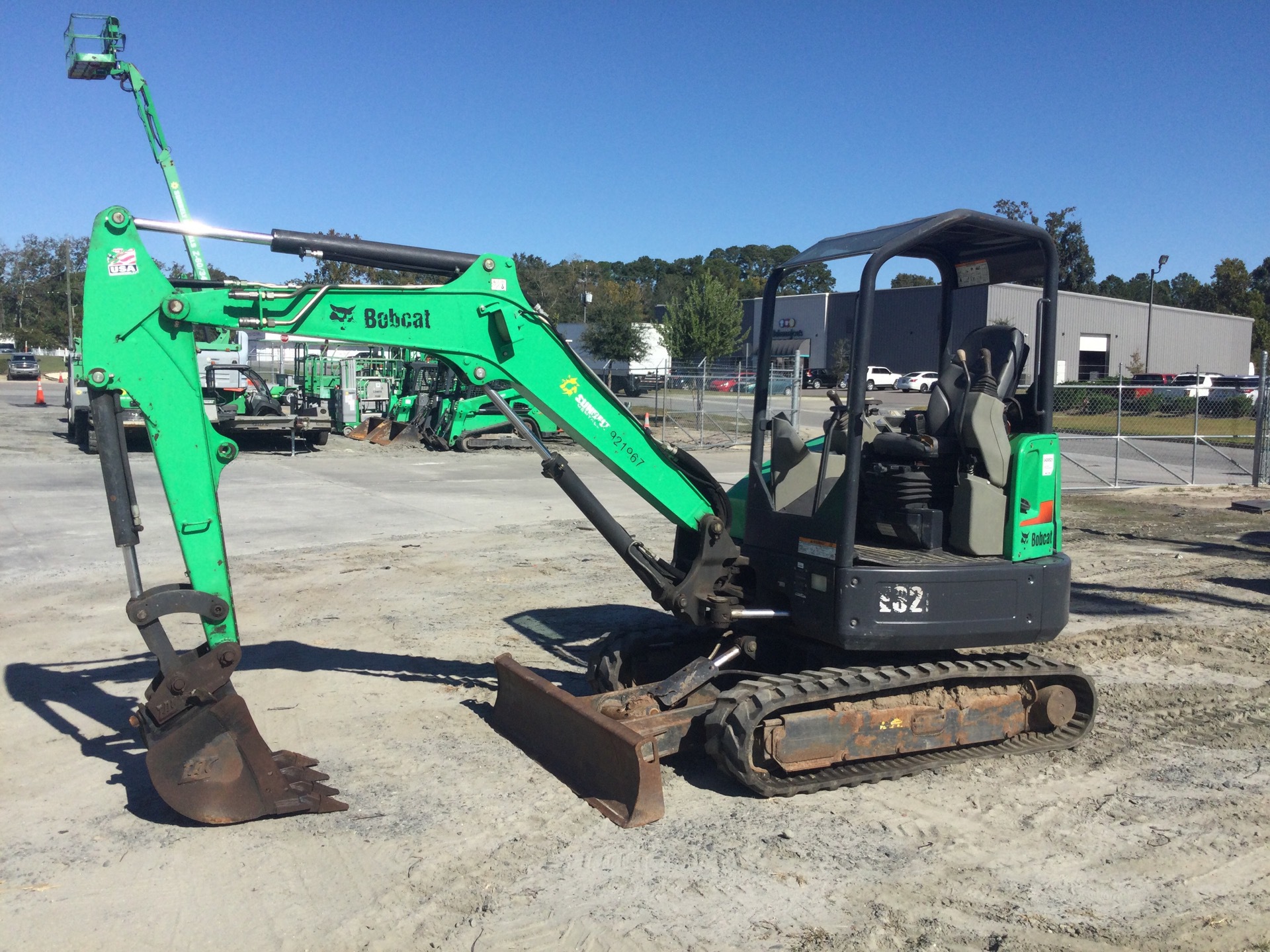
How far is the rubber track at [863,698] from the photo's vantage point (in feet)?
16.8

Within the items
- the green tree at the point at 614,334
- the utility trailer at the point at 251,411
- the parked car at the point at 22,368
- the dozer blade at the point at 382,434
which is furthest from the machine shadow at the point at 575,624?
the parked car at the point at 22,368

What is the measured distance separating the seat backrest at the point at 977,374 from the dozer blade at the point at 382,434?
21935 mm

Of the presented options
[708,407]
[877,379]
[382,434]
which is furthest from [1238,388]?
[708,407]

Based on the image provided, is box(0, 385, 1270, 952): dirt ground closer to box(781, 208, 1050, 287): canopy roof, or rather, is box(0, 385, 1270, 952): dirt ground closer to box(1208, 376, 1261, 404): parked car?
box(781, 208, 1050, 287): canopy roof

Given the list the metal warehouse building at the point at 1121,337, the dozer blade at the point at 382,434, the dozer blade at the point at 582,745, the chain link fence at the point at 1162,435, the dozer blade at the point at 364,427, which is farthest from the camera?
the dozer blade at the point at 364,427

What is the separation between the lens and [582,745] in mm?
5395

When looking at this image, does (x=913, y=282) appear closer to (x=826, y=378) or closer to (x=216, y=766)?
(x=826, y=378)

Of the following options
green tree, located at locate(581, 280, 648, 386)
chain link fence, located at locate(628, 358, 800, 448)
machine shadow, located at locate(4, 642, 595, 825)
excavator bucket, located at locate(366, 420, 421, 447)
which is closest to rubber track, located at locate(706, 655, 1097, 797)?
machine shadow, located at locate(4, 642, 595, 825)

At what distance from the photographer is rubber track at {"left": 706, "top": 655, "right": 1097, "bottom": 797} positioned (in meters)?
5.13

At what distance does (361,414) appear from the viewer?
29.5 m

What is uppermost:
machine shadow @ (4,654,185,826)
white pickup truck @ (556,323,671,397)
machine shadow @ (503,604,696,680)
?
white pickup truck @ (556,323,671,397)

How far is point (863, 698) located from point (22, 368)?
211ft

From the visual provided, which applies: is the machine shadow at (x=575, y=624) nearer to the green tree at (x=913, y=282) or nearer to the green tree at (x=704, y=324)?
the green tree at (x=913, y=282)

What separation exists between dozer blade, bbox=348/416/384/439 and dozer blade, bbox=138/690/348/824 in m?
23.2
